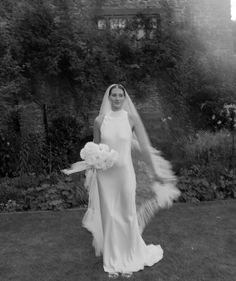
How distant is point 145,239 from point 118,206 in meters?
1.21

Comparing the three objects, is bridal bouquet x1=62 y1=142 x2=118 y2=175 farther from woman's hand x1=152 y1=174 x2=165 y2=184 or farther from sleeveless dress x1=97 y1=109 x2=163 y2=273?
woman's hand x1=152 y1=174 x2=165 y2=184

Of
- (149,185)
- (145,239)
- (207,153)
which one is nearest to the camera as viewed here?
(149,185)

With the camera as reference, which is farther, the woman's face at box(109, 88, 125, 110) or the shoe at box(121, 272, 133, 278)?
the woman's face at box(109, 88, 125, 110)

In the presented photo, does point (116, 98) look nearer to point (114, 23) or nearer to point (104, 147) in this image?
point (104, 147)

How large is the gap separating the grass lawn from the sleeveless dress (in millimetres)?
217

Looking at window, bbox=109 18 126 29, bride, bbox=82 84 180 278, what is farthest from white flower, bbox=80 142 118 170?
window, bbox=109 18 126 29

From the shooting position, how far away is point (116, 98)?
12.9 ft

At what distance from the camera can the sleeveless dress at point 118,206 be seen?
12.8 feet

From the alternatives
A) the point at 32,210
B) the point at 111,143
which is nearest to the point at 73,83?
the point at 32,210

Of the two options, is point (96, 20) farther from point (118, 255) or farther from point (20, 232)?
point (118, 255)

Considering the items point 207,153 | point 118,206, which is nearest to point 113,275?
point 118,206

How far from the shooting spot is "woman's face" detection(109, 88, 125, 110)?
392cm

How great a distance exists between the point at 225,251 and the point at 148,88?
773 cm

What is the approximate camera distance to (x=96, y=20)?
37.2 ft
